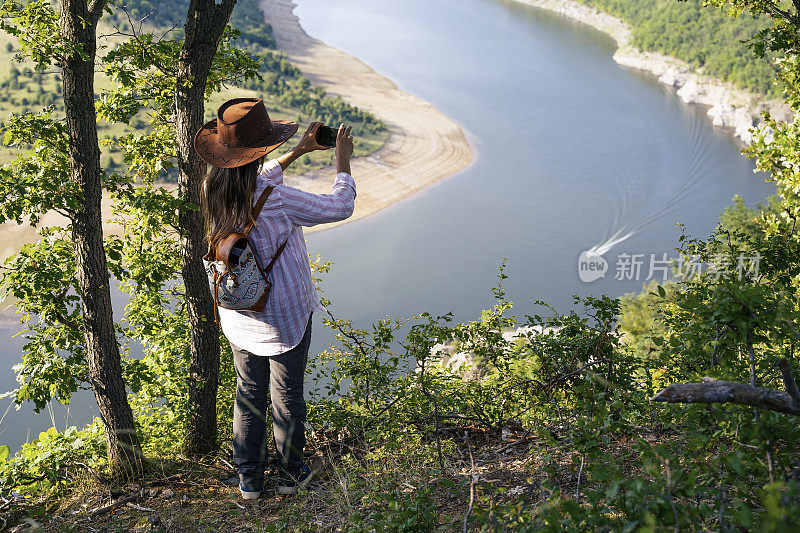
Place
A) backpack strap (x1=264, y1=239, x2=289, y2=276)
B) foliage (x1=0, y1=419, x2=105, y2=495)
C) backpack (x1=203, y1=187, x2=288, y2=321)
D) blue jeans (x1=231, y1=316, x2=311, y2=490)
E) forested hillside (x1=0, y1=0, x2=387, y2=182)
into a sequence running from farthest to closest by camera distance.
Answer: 1. forested hillside (x1=0, y1=0, x2=387, y2=182)
2. foliage (x1=0, y1=419, x2=105, y2=495)
3. blue jeans (x1=231, y1=316, x2=311, y2=490)
4. backpack strap (x1=264, y1=239, x2=289, y2=276)
5. backpack (x1=203, y1=187, x2=288, y2=321)

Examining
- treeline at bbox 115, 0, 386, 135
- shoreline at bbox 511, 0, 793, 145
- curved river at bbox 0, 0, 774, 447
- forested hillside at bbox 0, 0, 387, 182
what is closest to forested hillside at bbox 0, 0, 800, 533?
curved river at bbox 0, 0, 774, 447

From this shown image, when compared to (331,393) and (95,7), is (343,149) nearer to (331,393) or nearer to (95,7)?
(95,7)

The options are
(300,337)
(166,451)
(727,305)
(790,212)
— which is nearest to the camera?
(727,305)

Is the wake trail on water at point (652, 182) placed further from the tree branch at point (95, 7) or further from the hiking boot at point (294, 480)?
the tree branch at point (95, 7)

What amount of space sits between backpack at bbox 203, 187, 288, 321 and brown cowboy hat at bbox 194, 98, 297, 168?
0.15 m

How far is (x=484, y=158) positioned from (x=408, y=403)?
20511 mm

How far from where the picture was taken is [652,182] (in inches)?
846

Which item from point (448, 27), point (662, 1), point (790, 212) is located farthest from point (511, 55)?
point (790, 212)

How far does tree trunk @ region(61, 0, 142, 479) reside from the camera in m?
3.02

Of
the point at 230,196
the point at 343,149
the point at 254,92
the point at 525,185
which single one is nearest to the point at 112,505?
the point at 230,196

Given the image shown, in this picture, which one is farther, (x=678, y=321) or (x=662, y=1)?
(x=662, y=1)

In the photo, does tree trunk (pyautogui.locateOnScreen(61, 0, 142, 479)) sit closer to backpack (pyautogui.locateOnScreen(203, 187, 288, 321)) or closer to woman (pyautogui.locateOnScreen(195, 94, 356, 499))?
woman (pyautogui.locateOnScreen(195, 94, 356, 499))

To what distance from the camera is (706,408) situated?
2.11m

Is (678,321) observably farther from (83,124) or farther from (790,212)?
(83,124)
